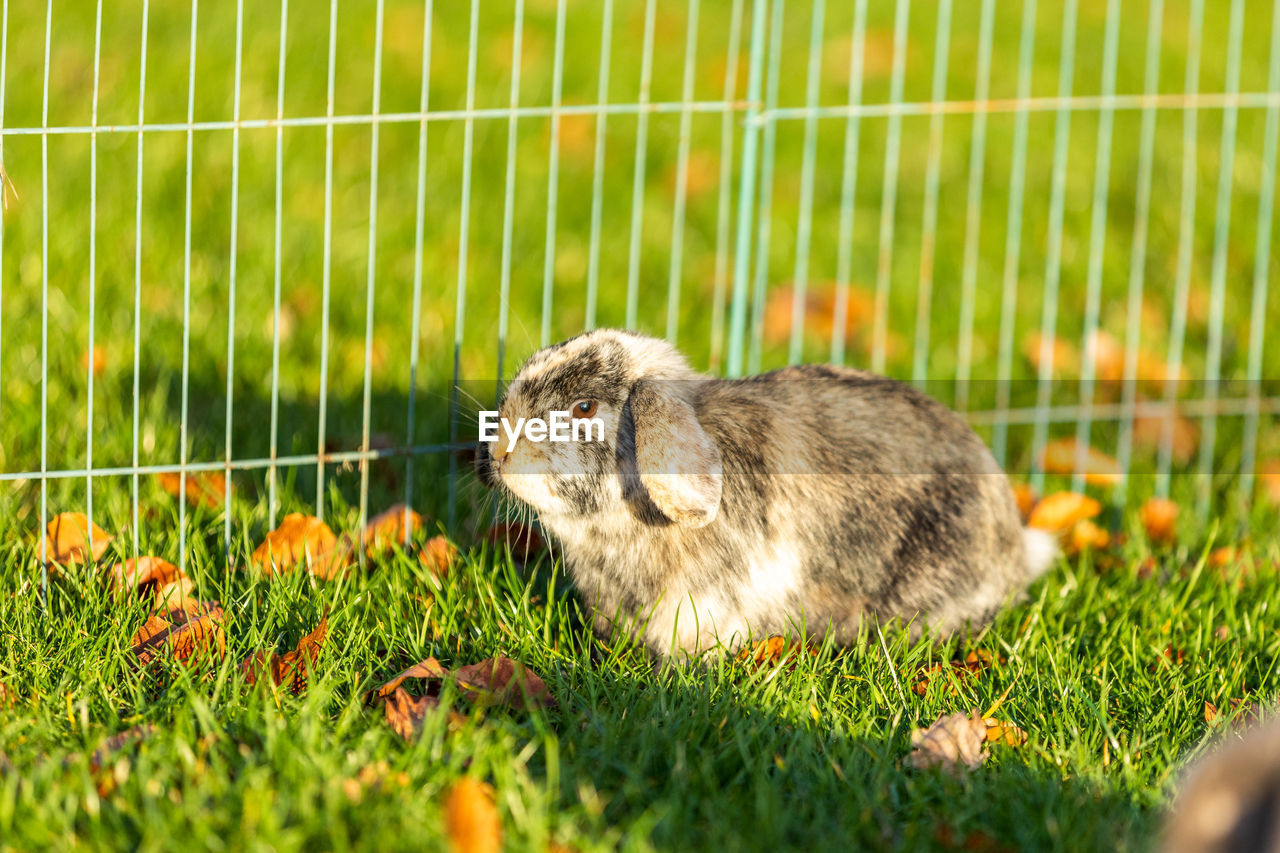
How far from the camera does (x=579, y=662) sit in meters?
2.99

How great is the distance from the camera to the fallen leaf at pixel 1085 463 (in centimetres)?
444

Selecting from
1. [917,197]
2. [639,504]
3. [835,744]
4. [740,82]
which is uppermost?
[740,82]

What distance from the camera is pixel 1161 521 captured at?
13.6ft

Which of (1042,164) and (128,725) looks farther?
(1042,164)

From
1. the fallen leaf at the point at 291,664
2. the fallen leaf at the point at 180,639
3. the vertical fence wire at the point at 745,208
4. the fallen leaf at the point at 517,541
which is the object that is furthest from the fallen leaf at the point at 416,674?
the vertical fence wire at the point at 745,208

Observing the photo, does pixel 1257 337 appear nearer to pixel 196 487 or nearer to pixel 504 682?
pixel 504 682

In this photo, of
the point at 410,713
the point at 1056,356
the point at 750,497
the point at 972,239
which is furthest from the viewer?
the point at 1056,356

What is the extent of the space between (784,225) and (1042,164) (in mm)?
1527

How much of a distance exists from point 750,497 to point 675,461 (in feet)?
1.07

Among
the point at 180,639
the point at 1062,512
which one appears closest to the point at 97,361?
the point at 180,639

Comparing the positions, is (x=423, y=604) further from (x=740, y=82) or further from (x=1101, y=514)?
(x=740, y=82)

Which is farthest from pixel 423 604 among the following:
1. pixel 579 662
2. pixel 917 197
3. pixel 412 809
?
pixel 917 197

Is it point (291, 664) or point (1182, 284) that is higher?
point (1182, 284)

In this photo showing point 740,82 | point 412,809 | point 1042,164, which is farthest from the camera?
point 740,82
